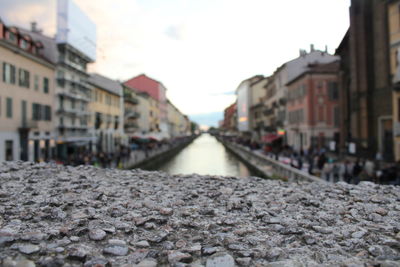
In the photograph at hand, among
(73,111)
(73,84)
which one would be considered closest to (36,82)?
(73,111)

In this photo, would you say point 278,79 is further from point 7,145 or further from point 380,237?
point 380,237

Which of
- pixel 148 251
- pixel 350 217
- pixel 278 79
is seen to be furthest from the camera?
pixel 278 79

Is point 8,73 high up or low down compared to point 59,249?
up

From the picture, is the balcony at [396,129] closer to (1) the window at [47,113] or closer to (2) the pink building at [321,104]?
(2) the pink building at [321,104]

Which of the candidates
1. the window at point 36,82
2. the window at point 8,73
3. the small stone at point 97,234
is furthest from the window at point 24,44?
the small stone at point 97,234

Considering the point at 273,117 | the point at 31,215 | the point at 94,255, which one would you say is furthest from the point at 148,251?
the point at 273,117

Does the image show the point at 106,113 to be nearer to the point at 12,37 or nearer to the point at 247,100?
the point at 12,37

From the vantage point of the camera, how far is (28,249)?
497 cm

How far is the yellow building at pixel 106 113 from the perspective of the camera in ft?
154

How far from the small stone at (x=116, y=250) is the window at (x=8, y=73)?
26.4 meters

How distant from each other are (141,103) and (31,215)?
7105 cm

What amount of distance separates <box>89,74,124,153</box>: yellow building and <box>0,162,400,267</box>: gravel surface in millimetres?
37889

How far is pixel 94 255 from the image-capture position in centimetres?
488

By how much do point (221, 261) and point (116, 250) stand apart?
145cm
